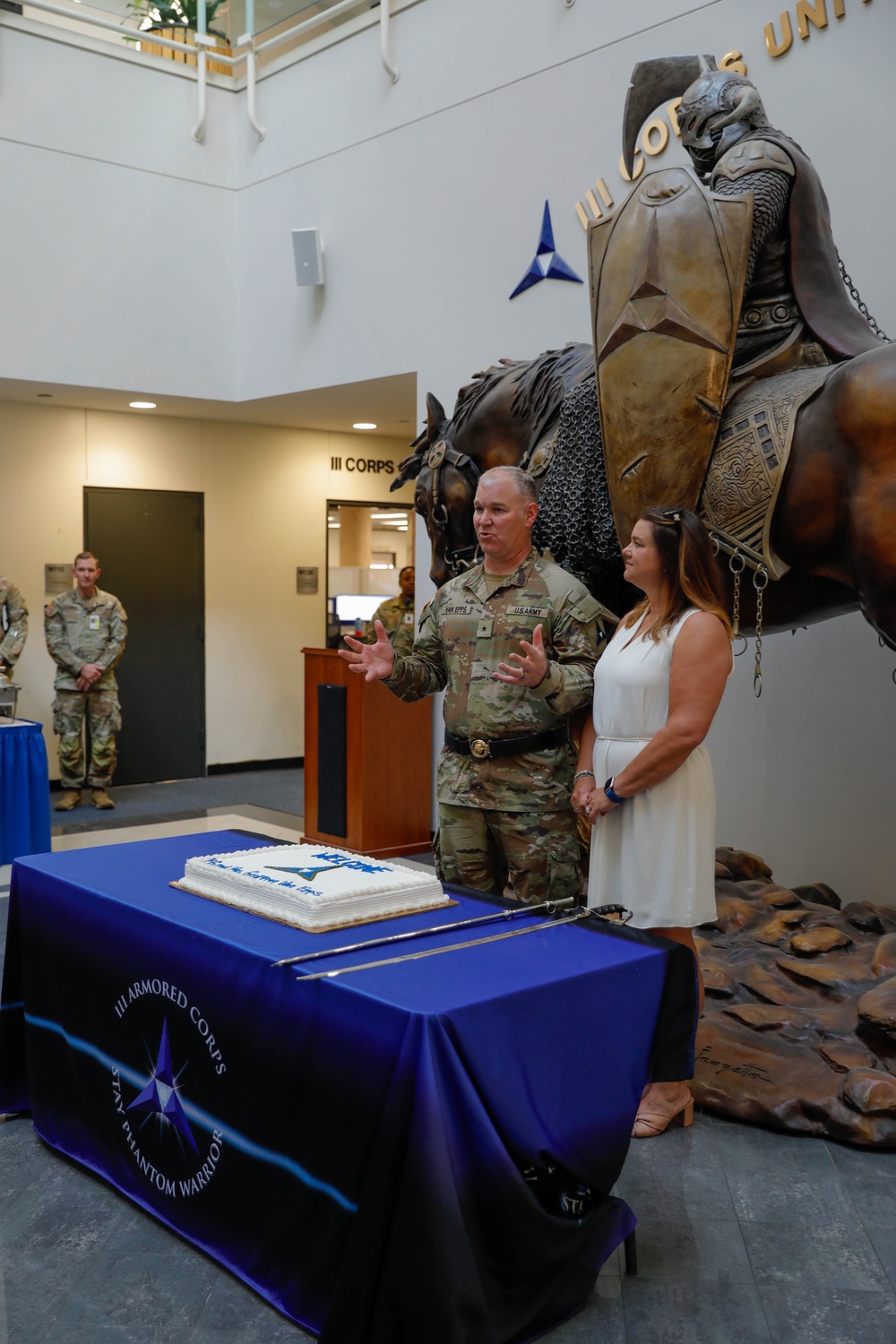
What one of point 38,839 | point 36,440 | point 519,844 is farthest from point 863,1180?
point 36,440

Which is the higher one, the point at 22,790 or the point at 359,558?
the point at 359,558

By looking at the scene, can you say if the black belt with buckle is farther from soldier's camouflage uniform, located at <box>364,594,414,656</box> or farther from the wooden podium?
soldier's camouflage uniform, located at <box>364,594,414,656</box>

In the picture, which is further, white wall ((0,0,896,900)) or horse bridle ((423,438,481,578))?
white wall ((0,0,896,900))

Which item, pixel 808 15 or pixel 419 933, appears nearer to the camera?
pixel 419 933

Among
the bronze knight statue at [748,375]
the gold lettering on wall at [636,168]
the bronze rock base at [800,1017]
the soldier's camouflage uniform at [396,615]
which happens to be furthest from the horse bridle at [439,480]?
the soldier's camouflage uniform at [396,615]

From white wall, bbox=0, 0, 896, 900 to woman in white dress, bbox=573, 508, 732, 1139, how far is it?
221 cm

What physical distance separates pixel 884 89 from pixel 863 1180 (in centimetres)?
381

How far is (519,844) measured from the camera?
10.1 ft

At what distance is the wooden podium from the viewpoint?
20.6 ft

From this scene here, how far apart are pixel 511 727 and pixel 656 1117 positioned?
1029mm

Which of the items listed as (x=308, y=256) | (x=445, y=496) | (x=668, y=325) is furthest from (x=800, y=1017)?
(x=308, y=256)

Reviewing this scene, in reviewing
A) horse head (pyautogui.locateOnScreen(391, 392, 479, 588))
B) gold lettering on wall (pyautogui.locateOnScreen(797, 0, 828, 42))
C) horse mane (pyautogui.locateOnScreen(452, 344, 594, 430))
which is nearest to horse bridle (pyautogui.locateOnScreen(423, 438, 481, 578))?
horse head (pyautogui.locateOnScreen(391, 392, 479, 588))

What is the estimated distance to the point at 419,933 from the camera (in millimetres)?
2158

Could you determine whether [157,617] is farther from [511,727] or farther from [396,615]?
[511,727]
